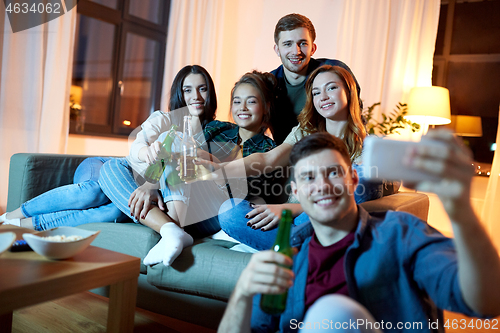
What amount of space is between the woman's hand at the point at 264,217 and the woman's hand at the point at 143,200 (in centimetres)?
41

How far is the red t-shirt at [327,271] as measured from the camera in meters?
0.82

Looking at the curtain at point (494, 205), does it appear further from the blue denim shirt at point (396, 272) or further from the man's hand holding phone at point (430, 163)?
the man's hand holding phone at point (430, 163)

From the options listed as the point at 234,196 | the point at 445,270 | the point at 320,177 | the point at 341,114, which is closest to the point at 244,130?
the point at 234,196

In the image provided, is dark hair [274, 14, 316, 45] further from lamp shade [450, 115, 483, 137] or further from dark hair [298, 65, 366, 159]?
lamp shade [450, 115, 483, 137]

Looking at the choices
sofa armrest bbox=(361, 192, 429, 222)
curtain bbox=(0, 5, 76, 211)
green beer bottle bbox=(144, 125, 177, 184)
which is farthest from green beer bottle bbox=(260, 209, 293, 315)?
curtain bbox=(0, 5, 76, 211)

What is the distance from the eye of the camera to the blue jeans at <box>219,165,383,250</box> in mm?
1307

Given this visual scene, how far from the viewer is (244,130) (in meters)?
1.78

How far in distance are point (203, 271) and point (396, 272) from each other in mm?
707

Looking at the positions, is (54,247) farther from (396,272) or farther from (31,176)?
(31,176)

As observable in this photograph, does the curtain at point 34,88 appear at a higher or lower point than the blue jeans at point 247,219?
higher

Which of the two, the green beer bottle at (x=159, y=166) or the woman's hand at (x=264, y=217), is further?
the green beer bottle at (x=159, y=166)

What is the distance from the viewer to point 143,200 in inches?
58.9

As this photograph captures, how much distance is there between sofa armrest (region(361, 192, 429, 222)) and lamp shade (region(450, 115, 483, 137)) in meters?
2.48

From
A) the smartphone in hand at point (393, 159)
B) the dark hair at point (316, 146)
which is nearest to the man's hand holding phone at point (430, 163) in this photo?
the smartphone in hand at point (393, 159)
